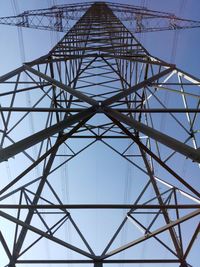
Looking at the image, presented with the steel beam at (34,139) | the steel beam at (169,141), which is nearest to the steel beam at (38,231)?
the steel beam at (34,139)

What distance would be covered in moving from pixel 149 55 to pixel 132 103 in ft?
6.01

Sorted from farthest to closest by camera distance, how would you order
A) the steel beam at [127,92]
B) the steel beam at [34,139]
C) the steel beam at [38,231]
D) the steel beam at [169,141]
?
the steel beam at [38,231] < the steel beam at [127,92] < the steel beam at [34,139] < the steel beam at [169,141]

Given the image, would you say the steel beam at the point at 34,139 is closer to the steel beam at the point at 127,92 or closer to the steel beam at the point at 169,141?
the steel beam at the point at 127,92

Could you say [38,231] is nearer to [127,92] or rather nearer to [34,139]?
[34,139]

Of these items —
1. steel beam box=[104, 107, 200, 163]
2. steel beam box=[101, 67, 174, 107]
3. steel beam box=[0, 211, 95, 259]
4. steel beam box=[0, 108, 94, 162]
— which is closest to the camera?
steel beam box=[104, 107, 200, 163]

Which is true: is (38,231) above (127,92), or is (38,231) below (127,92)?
below

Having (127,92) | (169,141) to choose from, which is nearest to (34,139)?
(169,141)

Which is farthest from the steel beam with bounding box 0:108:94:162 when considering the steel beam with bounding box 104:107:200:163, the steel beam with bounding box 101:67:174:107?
the steel beam with bounding box 104:107:200:163

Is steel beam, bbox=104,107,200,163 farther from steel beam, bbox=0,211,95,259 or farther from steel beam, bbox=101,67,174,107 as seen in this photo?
steel beam, bbox=0,211,95,259

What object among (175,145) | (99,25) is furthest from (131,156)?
(99,25)

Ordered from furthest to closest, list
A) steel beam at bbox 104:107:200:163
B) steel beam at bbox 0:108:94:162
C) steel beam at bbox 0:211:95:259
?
steel beam at bbox 0:211:95:259 < steel beam at bbox 0:108:94:162 < steel beam at bbox 104:107:200:163

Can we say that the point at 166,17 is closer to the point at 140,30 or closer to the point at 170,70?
the point at 140,30

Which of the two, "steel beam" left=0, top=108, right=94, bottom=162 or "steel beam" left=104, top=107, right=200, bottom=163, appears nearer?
"steel beam" left=104, top=107, right=200, bottom=163

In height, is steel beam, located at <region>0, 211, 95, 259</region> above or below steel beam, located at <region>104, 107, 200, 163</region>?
below
